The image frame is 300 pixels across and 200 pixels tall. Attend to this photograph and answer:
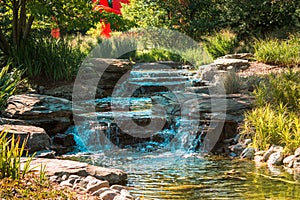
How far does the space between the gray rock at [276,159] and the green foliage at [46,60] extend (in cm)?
691

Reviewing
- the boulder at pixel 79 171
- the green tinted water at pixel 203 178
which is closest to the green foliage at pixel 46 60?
the green tinted water at pixel 203 178

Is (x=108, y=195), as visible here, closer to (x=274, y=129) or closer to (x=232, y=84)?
(x=274, y=129)

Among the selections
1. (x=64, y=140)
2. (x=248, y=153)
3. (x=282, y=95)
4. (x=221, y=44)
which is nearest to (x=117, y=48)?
(x=221, y=44)

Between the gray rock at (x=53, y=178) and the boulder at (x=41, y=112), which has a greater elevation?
the boulder at (x=41, y=112)

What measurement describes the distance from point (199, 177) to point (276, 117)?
2404 millimetres

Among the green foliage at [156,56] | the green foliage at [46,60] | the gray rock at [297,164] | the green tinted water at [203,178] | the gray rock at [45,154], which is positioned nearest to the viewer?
the green tinted water at [203,178]

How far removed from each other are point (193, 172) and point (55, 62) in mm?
6923

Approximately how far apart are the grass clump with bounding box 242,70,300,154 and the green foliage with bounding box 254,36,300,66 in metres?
4.96

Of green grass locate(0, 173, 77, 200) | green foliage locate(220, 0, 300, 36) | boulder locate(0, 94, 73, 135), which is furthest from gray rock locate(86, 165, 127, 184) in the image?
green foliage locate(220, 0, 300, 36)

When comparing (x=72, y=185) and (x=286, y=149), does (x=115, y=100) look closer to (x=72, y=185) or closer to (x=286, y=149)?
(x=286, y=149)

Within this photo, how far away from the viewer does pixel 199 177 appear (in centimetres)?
652

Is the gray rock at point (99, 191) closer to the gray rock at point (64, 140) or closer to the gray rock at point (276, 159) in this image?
the gray rock at point (276, 159)

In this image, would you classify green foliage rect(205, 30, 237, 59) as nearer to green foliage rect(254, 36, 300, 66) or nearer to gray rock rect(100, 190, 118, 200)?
green foliage rect(254, 36, 300, 66)

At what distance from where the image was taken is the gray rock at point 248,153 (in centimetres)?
784
